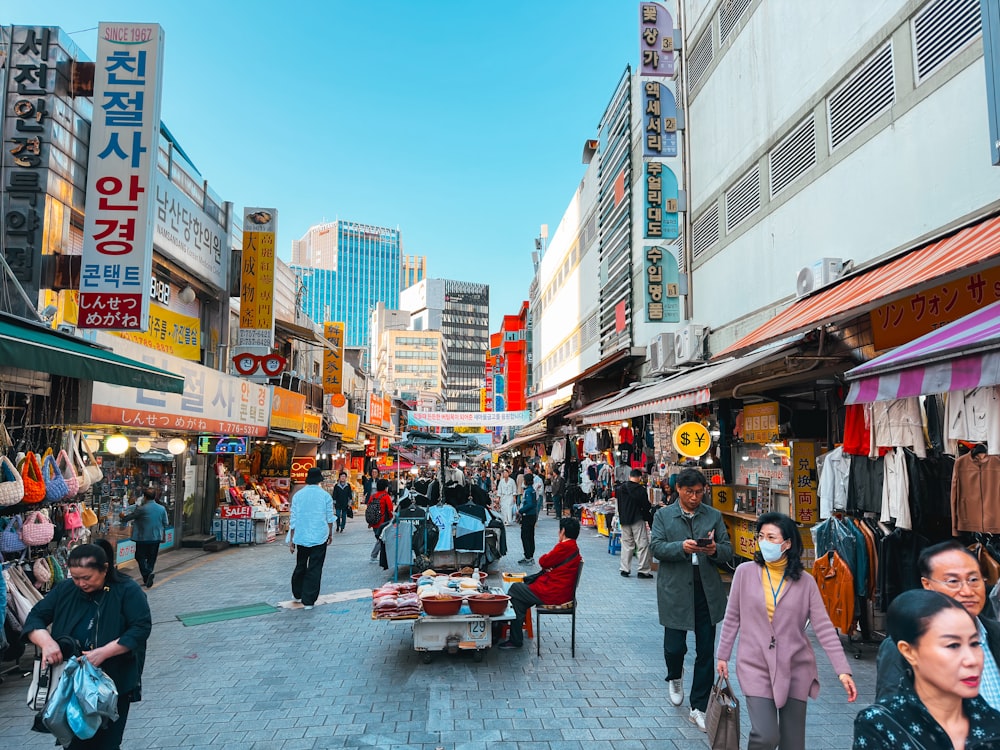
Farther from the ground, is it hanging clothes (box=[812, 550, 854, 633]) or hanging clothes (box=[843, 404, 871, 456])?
hanging clothes (box=[843, 404, 871, 456])

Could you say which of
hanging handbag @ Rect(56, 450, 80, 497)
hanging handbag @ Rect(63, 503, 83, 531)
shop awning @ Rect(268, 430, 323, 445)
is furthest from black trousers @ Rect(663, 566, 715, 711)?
shop awning @ Rect(268, 430, 323, 445)

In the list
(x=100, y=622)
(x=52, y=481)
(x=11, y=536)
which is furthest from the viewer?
(x=52, y=481)

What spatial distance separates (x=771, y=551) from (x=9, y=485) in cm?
685

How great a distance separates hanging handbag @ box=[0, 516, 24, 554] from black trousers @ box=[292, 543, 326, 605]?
127 inches

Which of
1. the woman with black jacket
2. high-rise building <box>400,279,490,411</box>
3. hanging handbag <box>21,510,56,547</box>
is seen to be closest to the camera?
the woman with black jacket

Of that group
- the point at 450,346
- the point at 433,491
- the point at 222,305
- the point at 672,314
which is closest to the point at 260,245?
the point at 222,305

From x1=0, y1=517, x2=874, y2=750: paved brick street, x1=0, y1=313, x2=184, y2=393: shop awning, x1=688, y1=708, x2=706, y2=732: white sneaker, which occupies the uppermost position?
x1=0, y1=313, x2=184, y2=393: shop awning

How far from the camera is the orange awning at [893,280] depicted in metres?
4.86

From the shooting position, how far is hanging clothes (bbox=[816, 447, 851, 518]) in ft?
23.7

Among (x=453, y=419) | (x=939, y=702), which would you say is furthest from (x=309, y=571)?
(x=453, y=419)

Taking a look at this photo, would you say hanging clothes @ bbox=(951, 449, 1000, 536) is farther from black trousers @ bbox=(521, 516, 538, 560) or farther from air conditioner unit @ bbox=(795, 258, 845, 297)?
black trousers @ bbox=(521, 516, 538, 560)

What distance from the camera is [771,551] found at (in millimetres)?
3836

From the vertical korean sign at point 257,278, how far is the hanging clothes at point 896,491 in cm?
1391

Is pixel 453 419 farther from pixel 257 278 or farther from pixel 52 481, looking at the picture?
pixel 52 481
